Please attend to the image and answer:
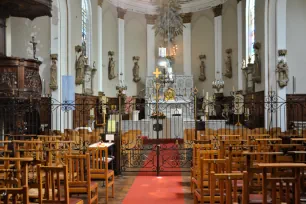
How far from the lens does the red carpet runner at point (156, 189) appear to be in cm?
565

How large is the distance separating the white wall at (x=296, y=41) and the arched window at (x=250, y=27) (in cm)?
304

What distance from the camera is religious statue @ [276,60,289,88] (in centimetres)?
1284

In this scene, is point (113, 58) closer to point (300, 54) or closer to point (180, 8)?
point (180, 8)

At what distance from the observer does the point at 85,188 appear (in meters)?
4.67

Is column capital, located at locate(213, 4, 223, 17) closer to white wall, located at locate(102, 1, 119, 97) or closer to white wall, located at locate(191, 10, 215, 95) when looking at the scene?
white wall, located at locate(191, 10, 215, 95)

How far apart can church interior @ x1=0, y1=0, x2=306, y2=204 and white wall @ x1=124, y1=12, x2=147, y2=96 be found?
66mm

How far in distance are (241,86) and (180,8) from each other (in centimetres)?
655

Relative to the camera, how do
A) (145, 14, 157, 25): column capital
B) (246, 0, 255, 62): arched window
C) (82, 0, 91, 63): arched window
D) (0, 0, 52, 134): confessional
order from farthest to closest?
1. (145, 14, 157, 25): column capital
2. (82, 0, 91, 63): arched window
3. (246, 0, 255, 62): arched window
4. (0, 0, 52, 134): confessional

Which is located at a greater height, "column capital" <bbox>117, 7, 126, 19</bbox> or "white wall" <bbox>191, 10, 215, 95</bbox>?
"column capital" <bbox>117, 7, 126, 19</bbox>

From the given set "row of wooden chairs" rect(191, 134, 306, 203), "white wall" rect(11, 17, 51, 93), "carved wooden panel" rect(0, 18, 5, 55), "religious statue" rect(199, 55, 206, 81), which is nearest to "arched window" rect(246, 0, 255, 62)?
"religious statue" rect(199, 55, 206, 81)

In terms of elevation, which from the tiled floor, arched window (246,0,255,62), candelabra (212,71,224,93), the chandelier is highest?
the chandelier

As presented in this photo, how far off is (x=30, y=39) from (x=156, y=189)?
8872 millimetres

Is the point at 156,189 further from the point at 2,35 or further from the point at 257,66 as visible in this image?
the point at 257,66

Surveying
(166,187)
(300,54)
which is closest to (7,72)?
(166,187)
